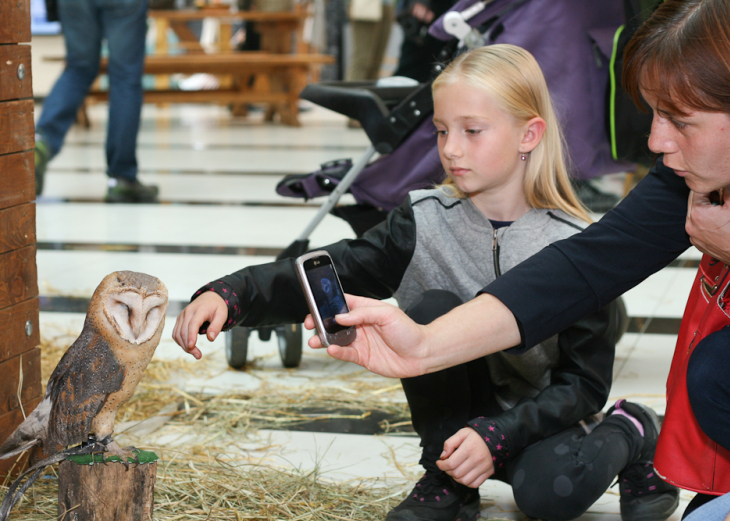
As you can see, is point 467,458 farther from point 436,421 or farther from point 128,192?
point 128,192

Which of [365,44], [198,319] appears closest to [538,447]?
[198,319]

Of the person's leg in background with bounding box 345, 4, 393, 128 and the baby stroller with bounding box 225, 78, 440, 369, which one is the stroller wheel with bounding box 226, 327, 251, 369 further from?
the person's leg in background with bounding box 345, 4, 393, 128

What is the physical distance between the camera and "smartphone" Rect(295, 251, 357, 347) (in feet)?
3.57

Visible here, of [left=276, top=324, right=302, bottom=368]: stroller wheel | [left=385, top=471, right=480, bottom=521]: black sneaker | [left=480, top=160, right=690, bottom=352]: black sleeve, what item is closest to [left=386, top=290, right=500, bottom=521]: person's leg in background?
[left=385, top=471, right=480, bottom=521]: black sneaker

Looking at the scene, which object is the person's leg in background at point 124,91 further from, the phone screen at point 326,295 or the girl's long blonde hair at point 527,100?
the phone screen at point 326,295

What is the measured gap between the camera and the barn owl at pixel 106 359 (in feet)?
3.54

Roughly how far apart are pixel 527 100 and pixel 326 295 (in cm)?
64

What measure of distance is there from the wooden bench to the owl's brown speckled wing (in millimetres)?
6805

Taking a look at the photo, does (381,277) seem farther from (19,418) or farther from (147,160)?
(147,160)

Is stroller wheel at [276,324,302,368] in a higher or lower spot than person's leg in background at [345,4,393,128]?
lower

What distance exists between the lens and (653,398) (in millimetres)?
1969

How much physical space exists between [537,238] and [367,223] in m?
0.70

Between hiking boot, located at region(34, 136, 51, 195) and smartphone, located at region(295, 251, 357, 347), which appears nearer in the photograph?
smartphone, located at region(295, 251, 357, 347)

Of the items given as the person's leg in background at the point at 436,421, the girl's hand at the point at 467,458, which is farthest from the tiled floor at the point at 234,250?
the girl's hand at the point at 467,458
